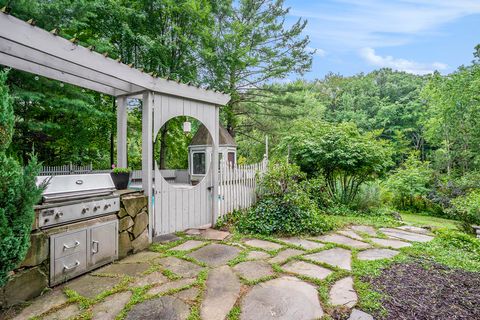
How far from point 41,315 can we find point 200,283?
4.17 ft

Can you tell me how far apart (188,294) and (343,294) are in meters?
1.42

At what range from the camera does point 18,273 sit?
2.16 metres

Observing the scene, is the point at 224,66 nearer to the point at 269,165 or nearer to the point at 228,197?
the point at 269,165

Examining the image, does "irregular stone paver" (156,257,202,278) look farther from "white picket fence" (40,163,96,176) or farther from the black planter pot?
"white picket fence" (40,163,96,176)

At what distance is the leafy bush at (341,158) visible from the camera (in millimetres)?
6341

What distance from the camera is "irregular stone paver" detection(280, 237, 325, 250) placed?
369 cm

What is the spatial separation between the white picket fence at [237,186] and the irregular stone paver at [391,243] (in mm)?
2530

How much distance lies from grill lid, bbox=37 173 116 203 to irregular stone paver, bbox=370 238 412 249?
3.95 meters

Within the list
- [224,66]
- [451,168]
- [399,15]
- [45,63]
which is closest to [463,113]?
[451,168]

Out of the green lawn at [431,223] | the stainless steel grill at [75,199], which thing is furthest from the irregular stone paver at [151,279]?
the green lawn at [431,223]

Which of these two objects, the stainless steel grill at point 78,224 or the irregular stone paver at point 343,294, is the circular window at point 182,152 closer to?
the stainless steel grill at point 78,224

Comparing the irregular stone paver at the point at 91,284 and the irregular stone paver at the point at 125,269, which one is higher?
the irregular stone paver at the point at 125,269

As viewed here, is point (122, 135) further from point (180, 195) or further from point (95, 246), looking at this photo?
point (95, 246)

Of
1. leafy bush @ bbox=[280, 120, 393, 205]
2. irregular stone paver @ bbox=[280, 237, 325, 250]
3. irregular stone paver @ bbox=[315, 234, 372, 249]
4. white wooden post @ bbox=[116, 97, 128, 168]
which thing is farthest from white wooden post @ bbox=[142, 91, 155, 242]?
leafy bush @ bbox=[280, 120, 393, 205]
